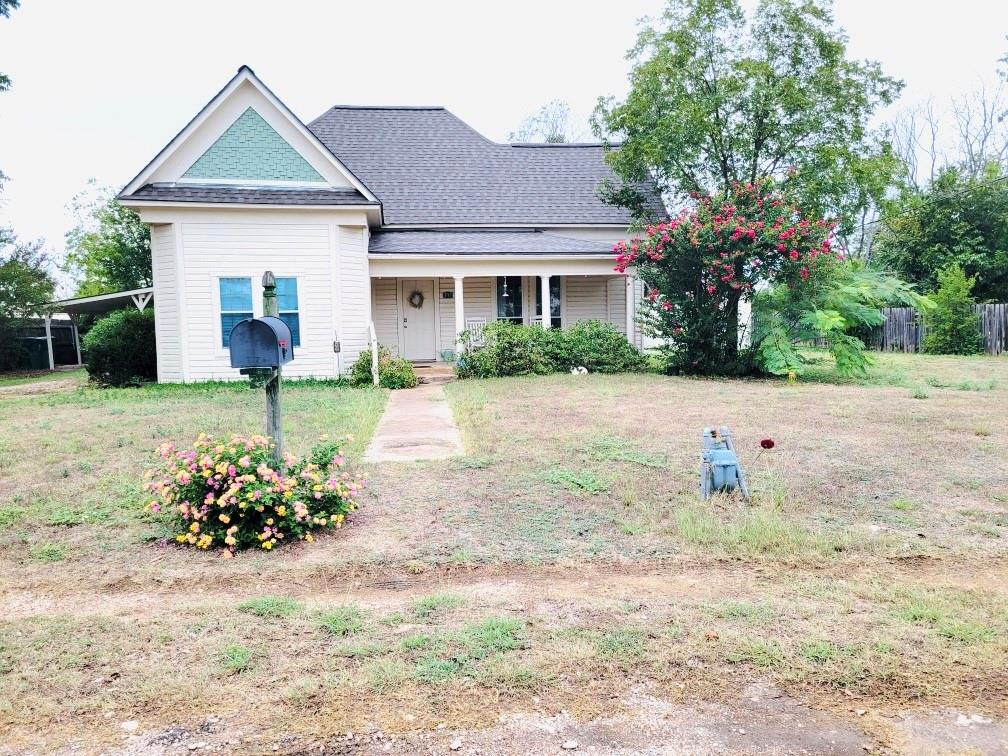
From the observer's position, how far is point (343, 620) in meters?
3.09

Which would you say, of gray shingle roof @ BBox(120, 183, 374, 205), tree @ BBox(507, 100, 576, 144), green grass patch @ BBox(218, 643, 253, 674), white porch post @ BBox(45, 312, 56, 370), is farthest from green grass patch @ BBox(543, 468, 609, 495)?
tree @ BBox(507, 100, 576, 144)

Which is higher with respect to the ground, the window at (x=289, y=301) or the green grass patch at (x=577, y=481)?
the window at (x=289, y=301)

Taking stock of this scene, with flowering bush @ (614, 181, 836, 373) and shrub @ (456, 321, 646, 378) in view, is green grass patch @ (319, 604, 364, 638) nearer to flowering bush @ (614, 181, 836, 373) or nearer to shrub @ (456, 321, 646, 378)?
shrub @ (456, 321, 646, 378)

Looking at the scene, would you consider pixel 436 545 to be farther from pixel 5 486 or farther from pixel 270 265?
pixel 270 265

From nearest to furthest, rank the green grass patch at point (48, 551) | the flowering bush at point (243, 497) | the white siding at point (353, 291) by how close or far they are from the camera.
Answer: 1. the green grass patch at point (48, 551)
2. the flowering bush at point (243, 497)
3. the white siding at point (353, 291)

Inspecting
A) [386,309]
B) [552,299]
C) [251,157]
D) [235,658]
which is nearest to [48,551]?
[235,658]

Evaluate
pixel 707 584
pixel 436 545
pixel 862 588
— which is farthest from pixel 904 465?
pixel 436 545

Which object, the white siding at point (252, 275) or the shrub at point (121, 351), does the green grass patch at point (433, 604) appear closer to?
the white siding at point (252, 275)

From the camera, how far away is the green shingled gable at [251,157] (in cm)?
1320

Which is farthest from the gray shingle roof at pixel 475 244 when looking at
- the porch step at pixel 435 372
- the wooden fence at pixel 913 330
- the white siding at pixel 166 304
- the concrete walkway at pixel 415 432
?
the wooden fence at pixel 913 330

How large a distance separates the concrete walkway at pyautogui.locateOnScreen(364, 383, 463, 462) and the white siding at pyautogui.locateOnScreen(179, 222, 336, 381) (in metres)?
3.28

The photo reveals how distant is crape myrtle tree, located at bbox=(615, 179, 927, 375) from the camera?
1227 cm

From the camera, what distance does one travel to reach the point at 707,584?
11.4 feet

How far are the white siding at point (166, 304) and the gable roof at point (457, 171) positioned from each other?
5403 millimetres
